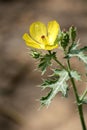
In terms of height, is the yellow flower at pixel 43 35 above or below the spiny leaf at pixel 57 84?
above

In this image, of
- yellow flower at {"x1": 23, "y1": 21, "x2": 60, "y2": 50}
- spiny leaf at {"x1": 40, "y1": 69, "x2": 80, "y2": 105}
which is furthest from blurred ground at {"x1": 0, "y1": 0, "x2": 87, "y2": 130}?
spiny leaf at {"x1": 40, "y1": 69, "x2": 80, "y2": 105}

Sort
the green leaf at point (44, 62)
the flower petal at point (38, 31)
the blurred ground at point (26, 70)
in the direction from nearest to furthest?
the green leaf at point (44, 62), the flower petal at point (38, 31), the blurred ground at point (26, 70)

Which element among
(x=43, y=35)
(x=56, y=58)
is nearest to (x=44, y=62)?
(x=56, y=58)

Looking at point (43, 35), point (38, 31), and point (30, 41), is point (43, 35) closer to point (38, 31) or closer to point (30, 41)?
point (38, 31)

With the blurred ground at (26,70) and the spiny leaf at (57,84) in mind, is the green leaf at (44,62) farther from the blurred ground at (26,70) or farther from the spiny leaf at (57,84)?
the blurred ground at (26,70)

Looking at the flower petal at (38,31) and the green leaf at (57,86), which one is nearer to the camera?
the green leaf at (57,86)

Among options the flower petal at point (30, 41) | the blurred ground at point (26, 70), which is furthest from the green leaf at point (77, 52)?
the blurred ground at point (26, 70)
